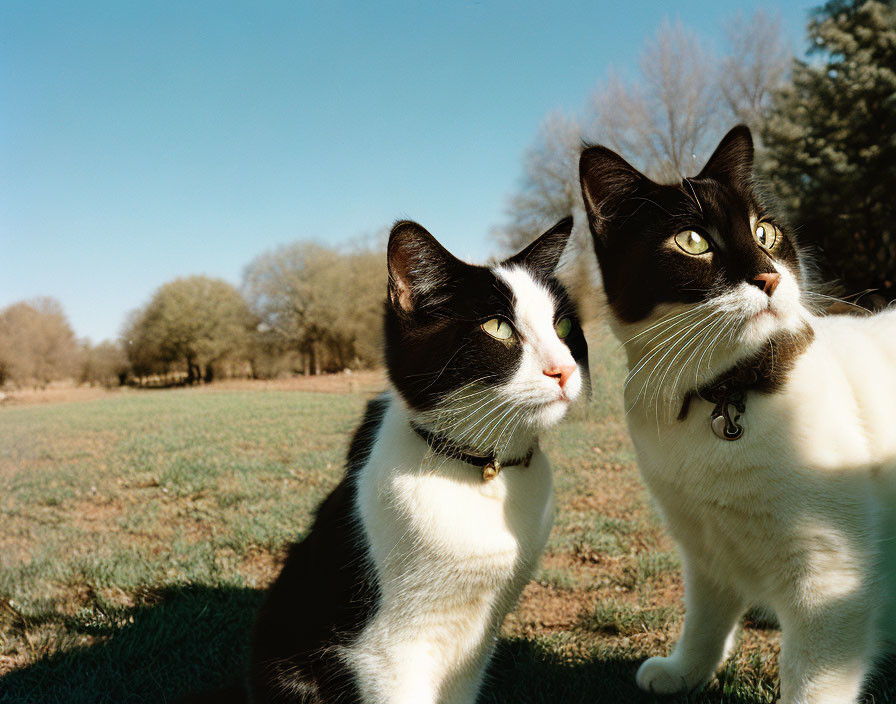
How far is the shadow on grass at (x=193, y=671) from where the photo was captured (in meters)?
1.89

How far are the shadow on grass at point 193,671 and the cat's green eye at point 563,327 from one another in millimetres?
1205

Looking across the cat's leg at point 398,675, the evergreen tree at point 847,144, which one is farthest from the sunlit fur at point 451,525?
the evergreen tree at point 847,144

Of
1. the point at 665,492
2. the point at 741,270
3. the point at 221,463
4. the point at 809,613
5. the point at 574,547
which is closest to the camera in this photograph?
the point at 809,613

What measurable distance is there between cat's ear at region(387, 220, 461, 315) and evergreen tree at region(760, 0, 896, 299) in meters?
13.4

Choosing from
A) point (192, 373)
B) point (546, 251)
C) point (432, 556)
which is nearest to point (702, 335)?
point (546, 251)

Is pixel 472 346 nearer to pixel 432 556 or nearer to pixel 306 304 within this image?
pixel 432 556

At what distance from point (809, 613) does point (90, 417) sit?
806 cm

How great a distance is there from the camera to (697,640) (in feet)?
6.37

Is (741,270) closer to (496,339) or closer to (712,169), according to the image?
(712,169)

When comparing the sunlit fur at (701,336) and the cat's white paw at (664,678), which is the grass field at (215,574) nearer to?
the cat's white paw at (664,678)

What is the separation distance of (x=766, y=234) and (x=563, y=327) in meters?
0.72

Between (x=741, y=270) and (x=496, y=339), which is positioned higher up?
(x=741, y=270)

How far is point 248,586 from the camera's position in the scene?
8.71ft

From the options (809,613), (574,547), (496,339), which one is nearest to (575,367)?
(496,339)
